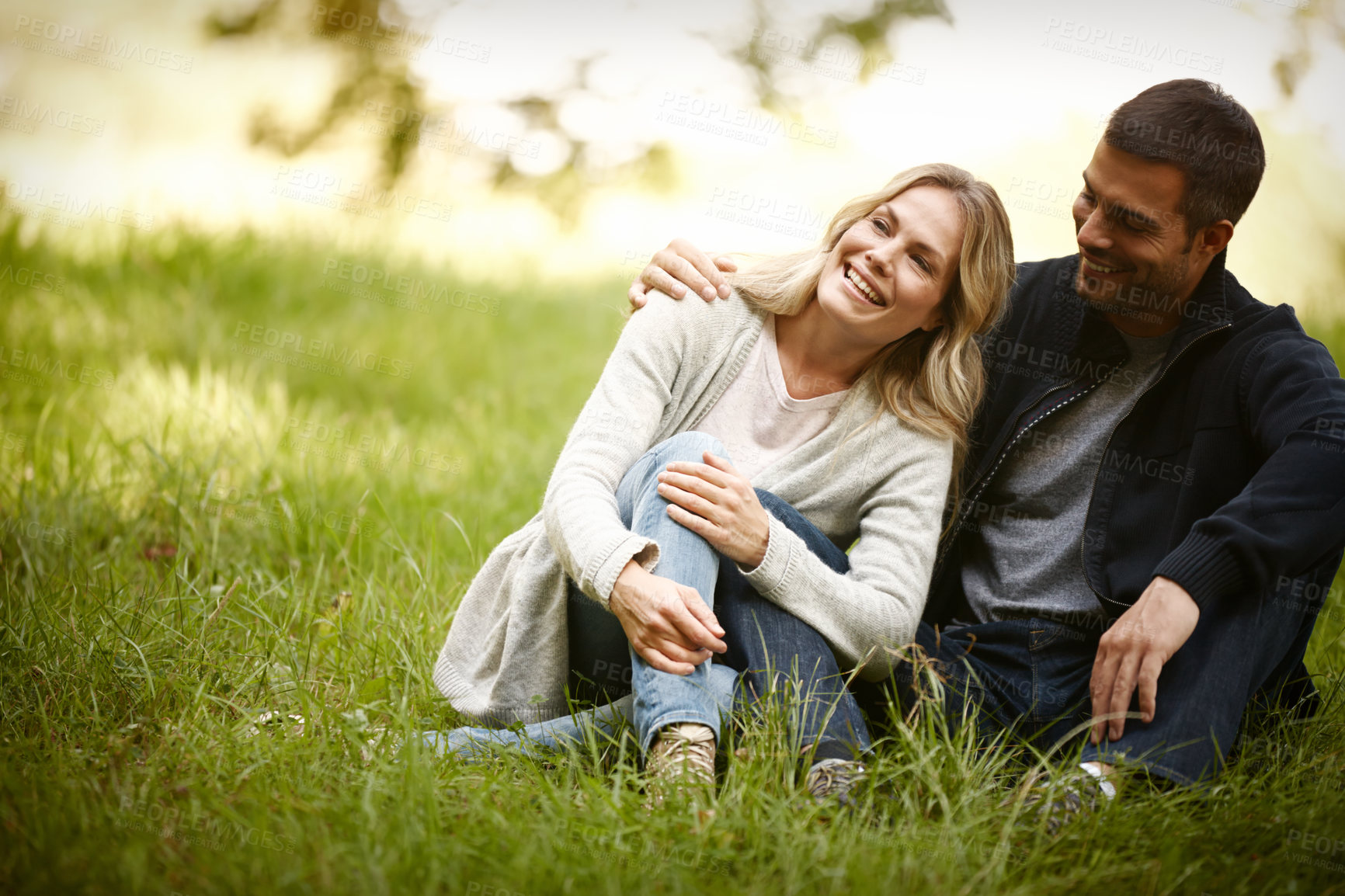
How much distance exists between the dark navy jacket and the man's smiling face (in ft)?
0.25

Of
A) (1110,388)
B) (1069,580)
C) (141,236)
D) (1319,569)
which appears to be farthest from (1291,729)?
(141,236)

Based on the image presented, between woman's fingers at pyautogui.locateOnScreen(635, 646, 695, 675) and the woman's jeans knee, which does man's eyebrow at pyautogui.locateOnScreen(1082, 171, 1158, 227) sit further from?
woman's fingers at pyautogui.locateOnScreen(635, 646, 695, 675)

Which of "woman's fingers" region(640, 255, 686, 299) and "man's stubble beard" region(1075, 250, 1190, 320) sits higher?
"man's stubble beard" region(1075, 250, 1190, 320)

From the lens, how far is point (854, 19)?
764 centimetres

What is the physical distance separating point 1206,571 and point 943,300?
2.98 ft

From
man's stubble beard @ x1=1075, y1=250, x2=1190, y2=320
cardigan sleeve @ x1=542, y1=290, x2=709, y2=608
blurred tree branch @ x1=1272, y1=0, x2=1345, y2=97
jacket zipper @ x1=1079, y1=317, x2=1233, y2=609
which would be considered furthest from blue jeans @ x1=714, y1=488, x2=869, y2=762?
blurred tree branch @ x1=1272, y1=0, x2=1345, y2=97

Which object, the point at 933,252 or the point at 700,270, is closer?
the point at 933,252

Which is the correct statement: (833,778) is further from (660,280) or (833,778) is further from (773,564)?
(660,280)

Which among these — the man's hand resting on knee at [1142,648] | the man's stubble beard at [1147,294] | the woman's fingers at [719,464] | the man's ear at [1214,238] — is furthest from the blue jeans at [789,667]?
the man's ear at [1214,238]

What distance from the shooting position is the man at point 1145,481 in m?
2.00

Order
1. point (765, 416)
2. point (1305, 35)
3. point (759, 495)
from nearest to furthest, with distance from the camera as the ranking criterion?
point (759, 495), point (765, 416), point (1305, 35)

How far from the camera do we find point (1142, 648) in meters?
2.00

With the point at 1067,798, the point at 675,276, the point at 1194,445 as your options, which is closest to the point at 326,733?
the point at 675,276

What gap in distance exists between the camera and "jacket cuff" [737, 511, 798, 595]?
2.07 m
